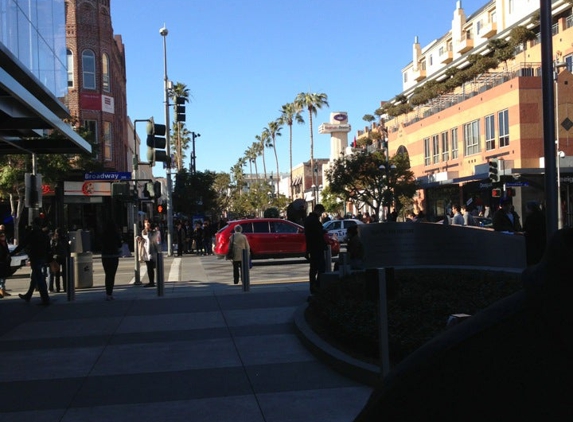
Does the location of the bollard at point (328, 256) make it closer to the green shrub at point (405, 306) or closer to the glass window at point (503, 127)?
the green shrub at point (405, 306)

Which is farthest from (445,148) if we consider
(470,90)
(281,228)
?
(281,228)

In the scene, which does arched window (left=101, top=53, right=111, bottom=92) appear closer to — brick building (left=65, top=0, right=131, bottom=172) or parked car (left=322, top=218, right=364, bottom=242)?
brick building (left=65, top=0, right=131, bottom=172)

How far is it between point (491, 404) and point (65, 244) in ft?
53.8

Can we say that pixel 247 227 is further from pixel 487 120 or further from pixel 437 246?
pixel 487 120

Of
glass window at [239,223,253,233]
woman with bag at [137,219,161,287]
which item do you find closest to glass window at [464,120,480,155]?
glass window at [239,223,253,233]

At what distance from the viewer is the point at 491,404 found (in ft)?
3.43

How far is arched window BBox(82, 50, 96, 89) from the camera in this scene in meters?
40.3

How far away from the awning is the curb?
225 inches

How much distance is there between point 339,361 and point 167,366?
209 centimetres

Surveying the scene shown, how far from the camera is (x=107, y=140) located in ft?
139

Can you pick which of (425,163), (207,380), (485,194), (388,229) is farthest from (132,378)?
(425,163)

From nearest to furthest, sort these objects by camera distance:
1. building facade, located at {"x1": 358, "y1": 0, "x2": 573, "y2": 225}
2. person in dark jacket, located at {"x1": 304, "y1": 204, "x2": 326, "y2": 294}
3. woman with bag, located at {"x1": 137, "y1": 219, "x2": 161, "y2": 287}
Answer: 1. person in dark jacket, located at {"x1": 304, "y1": 204, "x2": 326, "y2": 294}
2. woman with bag, located at {"x1": 137, "y1": 219, "x2": 161, "y2": 287}
3. building facade, located at {"x1": 358, "y1": 0, "x2": 573, "y2": 225}

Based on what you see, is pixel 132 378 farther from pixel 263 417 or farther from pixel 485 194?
pixel 485 194

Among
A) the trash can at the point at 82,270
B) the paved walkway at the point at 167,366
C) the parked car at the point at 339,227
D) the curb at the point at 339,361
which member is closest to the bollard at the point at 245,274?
the paved walkway at the point at 167,366
